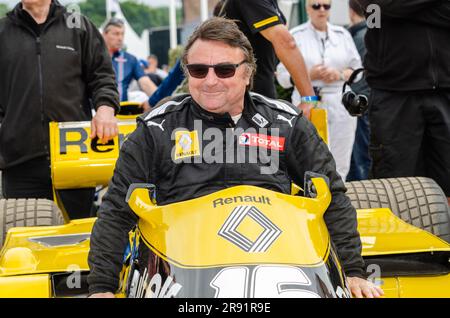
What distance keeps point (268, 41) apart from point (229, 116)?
2.07 m

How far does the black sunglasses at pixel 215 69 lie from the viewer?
3121 mm

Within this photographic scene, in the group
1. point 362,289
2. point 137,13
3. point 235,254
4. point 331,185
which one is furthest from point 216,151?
point 137,13

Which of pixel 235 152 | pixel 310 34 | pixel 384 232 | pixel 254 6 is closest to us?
pixel 235 152

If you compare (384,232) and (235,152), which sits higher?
(235,152)

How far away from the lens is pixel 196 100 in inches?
126

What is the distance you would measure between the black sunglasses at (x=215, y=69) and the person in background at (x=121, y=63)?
18.9 ft

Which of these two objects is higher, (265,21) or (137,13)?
(137,13)

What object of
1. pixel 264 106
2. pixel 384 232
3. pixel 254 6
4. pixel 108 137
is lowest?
pixel 384 232

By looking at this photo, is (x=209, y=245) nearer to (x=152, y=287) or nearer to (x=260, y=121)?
(x=152, y=287)

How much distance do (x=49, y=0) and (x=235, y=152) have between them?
246 cm

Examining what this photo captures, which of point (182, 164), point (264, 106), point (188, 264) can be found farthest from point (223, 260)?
point (264, 106)

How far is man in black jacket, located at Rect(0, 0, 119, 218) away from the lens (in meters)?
5.05

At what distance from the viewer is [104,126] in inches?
192
